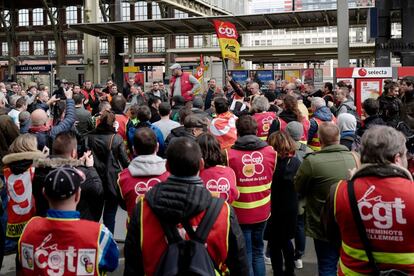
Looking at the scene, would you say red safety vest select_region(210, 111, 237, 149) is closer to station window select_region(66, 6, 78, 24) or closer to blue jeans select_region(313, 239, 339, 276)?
blue jeans select_region(313, 239, 339, 276)

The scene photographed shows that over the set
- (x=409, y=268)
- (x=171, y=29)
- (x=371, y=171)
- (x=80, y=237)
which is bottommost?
(x=409, y=268)

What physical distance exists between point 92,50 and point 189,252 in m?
30.1

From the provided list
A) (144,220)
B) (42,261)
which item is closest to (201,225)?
(144,220)

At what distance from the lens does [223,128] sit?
6.77 meters

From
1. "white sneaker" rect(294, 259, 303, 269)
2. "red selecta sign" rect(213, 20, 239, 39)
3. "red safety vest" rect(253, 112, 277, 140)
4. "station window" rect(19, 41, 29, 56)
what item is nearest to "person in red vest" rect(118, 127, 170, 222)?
"white sneaker" rect(294, 259, 303, 269)

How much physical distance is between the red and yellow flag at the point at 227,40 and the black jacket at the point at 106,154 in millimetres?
8207

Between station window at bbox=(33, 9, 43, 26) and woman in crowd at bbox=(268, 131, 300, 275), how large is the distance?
82.5 m

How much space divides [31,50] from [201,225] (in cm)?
8419

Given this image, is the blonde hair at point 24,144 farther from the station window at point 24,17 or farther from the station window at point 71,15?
the station window at point 24,17

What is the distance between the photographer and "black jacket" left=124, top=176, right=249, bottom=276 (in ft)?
9.10

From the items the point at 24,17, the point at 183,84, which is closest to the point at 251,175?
the point at 183,84

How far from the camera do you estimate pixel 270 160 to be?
4918mm

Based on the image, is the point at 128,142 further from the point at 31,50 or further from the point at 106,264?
the point at 31,50

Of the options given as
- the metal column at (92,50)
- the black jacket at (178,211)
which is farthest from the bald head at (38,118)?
the metal column at (92,50)
